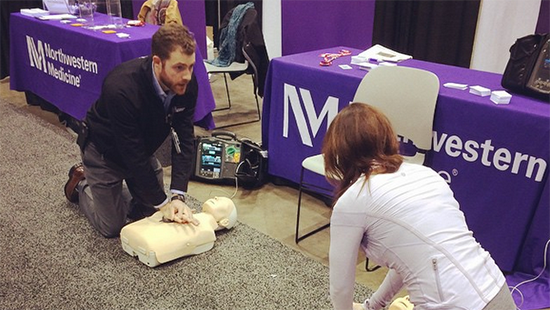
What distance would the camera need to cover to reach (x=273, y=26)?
5621 millimetres

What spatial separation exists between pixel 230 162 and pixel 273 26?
304cm

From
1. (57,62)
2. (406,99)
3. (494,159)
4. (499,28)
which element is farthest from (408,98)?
(57,62)

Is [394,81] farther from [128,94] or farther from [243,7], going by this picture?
[243,7]

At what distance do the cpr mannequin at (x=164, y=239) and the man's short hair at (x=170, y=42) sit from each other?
72 cm

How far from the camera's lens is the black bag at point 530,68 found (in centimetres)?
206

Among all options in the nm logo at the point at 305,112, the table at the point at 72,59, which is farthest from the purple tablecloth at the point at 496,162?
the table at the point at 72,59

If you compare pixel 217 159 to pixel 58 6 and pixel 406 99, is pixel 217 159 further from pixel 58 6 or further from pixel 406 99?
pixel 58 6

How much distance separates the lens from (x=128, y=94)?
6.73 ft

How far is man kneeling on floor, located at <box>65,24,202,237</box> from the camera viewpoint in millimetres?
2035

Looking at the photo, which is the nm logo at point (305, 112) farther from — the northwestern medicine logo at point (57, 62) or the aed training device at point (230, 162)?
the northwestern medicine logo at point (57, 62)

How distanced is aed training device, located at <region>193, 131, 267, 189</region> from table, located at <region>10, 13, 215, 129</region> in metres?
0.51

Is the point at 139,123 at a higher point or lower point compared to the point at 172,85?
lower

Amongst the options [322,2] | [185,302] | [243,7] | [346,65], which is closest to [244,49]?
[243,7]

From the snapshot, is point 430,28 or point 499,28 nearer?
point 499,28
